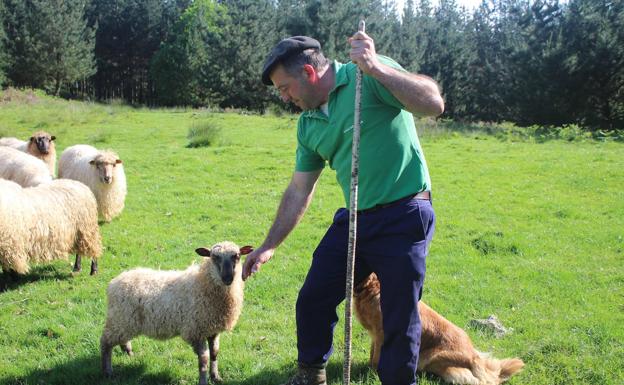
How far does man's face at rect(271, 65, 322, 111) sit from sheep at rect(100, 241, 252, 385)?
2038mm

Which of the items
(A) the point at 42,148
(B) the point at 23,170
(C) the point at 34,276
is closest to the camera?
(C) the point at 34,276

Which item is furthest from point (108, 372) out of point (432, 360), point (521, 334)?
point (521, 334)

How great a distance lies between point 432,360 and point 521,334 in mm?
1749

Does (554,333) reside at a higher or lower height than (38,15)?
lower

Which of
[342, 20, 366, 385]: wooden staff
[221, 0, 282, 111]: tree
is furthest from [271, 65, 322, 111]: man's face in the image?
[221, 0, 282, 111]: tree

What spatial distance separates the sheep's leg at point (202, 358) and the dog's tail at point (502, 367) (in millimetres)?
2745

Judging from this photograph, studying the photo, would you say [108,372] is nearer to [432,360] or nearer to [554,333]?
[432,360]

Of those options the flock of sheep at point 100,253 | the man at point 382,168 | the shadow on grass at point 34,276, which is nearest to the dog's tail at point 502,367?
the man at point 382,168

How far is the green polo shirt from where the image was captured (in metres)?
3.63

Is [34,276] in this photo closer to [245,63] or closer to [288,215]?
[288,215]

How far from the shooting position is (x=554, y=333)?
249 inches

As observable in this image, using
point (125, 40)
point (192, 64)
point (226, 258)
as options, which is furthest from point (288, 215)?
point (125, 40)

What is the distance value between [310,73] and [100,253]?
6348 millimetres

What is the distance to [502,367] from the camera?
208 inches
